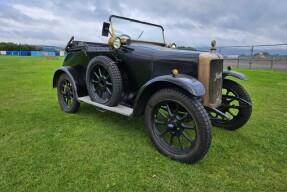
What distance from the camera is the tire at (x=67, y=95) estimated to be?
15.2 ft

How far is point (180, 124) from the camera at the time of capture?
9.64 feet

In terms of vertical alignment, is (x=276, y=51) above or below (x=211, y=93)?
above

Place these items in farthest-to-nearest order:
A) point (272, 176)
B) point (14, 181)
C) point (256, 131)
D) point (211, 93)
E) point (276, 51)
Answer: point (276, 51) < point (256, 131) < point (211, 93) < point (272, 176) < point (14, 181)

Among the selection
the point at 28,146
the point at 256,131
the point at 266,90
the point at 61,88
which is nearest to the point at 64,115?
the point at 61,88

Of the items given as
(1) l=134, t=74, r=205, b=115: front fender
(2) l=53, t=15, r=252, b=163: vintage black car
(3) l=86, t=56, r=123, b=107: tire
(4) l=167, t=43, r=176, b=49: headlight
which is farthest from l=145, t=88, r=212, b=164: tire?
(4) l=167, t=43, r=176, b=49: headlight

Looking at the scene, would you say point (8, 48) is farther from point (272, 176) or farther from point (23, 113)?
point (272, 176)

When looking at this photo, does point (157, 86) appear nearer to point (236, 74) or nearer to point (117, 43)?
point (117, 43)

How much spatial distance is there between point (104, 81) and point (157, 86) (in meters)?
1.14

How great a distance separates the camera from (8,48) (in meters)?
60.0

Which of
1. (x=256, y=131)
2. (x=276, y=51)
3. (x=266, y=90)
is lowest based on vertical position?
(x=256, y=131)

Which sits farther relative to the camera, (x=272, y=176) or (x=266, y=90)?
(x=266, y=90)

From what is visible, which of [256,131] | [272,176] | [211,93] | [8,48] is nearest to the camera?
[272,176]

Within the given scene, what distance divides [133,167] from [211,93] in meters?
1.43

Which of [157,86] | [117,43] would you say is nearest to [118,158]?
[157,86]
